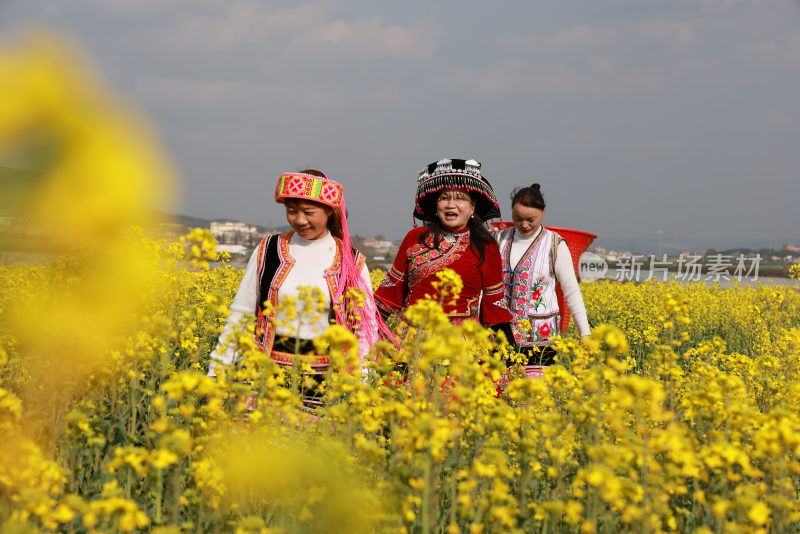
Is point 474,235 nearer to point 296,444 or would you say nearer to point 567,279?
point 567,279

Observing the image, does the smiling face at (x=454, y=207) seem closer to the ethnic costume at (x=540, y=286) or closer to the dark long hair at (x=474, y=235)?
the dark long hair at (x=474, y=235)

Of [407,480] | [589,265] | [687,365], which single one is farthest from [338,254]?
[589,265]

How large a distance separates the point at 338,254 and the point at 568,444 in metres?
1.73

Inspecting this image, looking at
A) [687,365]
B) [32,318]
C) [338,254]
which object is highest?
[338,254]

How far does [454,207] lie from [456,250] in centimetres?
29

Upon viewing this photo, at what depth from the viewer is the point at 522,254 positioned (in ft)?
14.5

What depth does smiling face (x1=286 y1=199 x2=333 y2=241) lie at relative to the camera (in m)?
3.14

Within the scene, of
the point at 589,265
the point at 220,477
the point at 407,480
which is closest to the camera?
the point at 407,480

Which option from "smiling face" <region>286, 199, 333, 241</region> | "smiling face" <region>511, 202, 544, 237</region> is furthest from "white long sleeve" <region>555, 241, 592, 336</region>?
"smiling face" <region>286, 199, 333, 241</region>

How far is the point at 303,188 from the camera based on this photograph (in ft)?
10.1

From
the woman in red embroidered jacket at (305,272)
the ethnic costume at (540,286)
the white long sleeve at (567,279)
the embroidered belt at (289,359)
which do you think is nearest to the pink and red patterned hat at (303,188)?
the woman in red embroidered jacket at (305,272)

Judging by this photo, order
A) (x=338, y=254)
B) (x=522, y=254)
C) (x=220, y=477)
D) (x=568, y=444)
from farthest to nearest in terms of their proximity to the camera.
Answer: (x=522, y=254)
(x=338, y=254)
(x=568, y=444)
(x=220, y=477)

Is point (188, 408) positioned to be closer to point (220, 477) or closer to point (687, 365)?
point (220, 477)

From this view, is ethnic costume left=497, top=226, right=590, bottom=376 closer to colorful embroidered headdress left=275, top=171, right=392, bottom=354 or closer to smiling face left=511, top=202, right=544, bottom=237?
smiling face left=511, top=202, right=544, bottom=237
